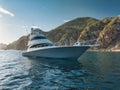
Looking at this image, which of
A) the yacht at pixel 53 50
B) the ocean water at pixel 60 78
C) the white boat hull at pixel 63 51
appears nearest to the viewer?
the ocean water at pixel 60 78

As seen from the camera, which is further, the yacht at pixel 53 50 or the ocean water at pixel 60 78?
the yacht at pixel 53 50

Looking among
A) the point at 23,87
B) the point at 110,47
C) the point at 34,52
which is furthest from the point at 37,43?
the point at 110,47

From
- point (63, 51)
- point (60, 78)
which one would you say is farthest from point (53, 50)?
point (60, 78)

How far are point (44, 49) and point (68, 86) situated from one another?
2386cm

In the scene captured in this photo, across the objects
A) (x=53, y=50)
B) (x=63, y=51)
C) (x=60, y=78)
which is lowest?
(x=60, y=78)

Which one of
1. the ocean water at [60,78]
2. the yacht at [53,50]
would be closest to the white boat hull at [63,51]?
the yacht at [53,50]

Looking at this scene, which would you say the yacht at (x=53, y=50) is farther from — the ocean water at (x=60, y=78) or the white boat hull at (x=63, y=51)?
the ocean water at (x=60, y=78)

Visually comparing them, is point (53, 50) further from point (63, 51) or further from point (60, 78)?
point (60, 78)

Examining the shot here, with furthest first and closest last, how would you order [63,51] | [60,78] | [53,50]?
[53,50]
[63,51]
[60,78]

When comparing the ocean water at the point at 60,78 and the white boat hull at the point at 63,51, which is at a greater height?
the white boat hull at the point at 63,51

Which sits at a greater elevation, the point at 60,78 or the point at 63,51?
the point at 63,51

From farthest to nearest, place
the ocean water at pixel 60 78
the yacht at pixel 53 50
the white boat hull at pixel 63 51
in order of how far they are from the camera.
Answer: the yacht at pixel 53 50
the white boat hull at pixel 63 51
the ocean water at pixel 60 78

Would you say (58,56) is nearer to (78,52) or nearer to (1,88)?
(78,52)

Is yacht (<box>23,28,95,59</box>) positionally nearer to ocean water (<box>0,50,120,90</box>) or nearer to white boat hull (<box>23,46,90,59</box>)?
white boat hull (<box>23,46,90,59</box>)
